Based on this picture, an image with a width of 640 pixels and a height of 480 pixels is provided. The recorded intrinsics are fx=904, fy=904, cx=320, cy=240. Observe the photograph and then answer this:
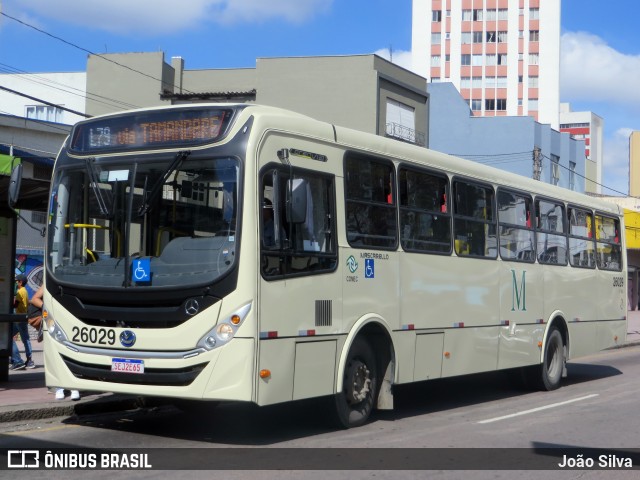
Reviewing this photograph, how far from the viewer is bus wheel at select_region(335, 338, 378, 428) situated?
9.92 meters

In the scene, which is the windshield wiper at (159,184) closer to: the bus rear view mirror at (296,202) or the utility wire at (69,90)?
the bus rear view mirror at (296,202)

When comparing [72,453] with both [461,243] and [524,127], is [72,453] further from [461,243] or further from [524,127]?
[524,127]

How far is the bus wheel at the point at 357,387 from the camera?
9922 mm

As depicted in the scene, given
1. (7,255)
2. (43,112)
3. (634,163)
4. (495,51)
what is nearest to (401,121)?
(43,112)

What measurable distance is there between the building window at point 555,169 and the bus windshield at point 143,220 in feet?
192

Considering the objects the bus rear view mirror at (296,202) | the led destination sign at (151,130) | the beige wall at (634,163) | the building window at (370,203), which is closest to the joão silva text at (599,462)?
the building window at (370,203)

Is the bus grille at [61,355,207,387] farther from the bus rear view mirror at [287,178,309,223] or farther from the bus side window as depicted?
the bus rear view mirror at [287,178,309,223]

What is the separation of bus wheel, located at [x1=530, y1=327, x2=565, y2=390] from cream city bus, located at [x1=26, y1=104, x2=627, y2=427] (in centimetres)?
354

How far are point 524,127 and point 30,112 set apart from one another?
32420mm

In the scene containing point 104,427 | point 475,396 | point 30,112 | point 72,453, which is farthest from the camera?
point 30,112

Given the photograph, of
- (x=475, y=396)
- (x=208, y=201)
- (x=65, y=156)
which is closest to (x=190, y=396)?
(x=208, y=201)

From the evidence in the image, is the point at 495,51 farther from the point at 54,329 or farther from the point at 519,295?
the point at 54,329

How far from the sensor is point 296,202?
29.7 ft

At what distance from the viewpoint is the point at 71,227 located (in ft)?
31.0
